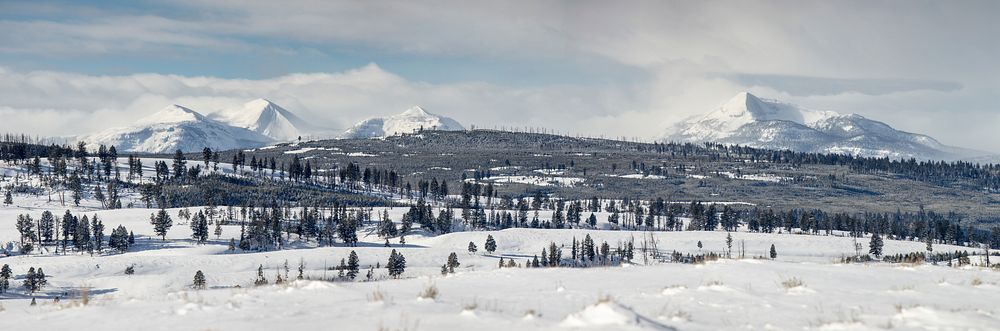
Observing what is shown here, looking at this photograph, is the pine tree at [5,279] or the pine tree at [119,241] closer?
the pine tree at [5,279]

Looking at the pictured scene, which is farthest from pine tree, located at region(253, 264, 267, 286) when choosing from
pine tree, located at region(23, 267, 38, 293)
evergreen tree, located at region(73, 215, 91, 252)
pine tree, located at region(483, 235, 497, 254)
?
evergreen tree, located at region(73, 215, 91, 252)

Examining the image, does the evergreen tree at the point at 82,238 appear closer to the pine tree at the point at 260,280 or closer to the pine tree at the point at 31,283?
the pine tree at the point at 31,283

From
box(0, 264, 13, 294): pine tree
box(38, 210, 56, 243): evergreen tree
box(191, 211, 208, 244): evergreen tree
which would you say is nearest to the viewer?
box(0, 264, 13, 294): pine tree

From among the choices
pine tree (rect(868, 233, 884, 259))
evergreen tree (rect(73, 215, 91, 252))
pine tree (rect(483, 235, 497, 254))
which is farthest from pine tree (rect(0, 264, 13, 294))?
pine tree (rect(868, 233, 884, 259))

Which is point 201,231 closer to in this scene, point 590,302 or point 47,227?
point 47,227

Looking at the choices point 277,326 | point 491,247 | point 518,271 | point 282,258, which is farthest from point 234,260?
point 277,326

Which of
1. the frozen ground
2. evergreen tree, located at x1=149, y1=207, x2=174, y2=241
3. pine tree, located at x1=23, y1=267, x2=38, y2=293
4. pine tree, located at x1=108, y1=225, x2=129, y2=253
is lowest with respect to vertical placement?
pine tree, located at x1=23, y1=267, x2=38, y2=293

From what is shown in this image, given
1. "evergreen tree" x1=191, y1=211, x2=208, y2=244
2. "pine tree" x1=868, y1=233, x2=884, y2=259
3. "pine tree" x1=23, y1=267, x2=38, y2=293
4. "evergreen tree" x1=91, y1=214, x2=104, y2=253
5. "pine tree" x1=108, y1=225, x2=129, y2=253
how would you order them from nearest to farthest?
"pine tree" x1=23, y1=267, x2=38, y2=293 → "pine tree" x1=108, y1=225, x2=129, y2=253 → "evergreen tree" x1=91, y1=214, x2=104, y2=253 → "evergreen tree" x1=191, y1=211, x2=208, y2=244 → "pine tree" x1=868, y1=233, x2=884, y2=259

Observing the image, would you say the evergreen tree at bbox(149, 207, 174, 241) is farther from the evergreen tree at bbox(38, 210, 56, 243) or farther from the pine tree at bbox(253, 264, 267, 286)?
the pine tree at bbox(253, 264, 267, 286)

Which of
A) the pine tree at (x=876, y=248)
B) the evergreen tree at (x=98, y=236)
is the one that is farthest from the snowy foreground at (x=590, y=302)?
the pine tree at (x=876, y=248)

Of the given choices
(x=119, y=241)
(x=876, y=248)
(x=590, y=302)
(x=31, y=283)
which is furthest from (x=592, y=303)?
(x=876, y=248)

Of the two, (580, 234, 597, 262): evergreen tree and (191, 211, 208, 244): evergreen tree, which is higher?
(191, 211, 208, 244): evergreen tree

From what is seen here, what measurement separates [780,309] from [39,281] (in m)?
128

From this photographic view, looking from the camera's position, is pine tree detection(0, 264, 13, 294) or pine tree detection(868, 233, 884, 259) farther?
pine tree detection(868, 233, 884, 259)
